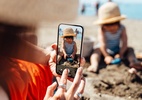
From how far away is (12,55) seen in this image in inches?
27.3

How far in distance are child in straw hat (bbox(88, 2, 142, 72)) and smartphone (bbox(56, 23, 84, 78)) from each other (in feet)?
6.25

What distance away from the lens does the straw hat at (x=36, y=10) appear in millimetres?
418

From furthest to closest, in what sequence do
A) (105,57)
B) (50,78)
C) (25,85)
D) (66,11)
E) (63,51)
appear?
1. (105,57)
2. (50,78)
3. (63,51)
4. (25,85)
5. (66,11)

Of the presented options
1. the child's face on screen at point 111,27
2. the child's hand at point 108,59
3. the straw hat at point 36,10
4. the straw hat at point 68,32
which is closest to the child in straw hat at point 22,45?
the straw hat at point 36,10

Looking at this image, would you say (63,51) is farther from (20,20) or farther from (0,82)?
(20,20)

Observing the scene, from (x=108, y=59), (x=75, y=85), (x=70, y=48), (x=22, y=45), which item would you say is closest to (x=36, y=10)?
(x=22, y=45)

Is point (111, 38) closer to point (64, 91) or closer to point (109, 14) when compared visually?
point (109, 14)

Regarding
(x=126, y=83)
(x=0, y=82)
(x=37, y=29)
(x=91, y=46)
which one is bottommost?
(x=126, y=83)

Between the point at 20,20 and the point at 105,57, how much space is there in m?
2.72

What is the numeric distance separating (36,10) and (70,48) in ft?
2.31

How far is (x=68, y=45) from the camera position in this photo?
1113 mm

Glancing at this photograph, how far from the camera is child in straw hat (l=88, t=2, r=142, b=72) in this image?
10.2 ft

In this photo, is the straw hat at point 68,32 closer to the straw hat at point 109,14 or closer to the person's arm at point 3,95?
the person's arm at point 3,95

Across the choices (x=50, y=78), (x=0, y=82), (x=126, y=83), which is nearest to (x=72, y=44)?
(x=0, y=82)
